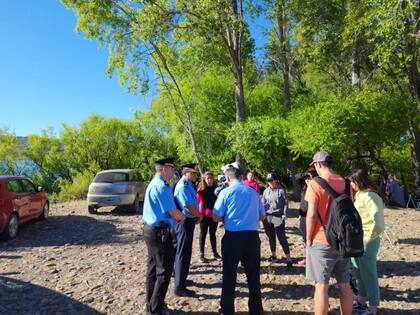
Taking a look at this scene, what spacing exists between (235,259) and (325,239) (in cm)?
111

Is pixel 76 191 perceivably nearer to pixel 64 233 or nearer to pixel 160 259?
pixel 64 233

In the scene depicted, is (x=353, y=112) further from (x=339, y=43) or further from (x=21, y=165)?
(x=21, y=165)

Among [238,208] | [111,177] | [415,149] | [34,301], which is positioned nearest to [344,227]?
[238,208]

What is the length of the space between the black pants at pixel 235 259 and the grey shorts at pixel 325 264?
71cm

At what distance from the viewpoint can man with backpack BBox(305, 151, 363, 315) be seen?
443 centimetres

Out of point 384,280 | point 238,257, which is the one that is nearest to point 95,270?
point 238,257

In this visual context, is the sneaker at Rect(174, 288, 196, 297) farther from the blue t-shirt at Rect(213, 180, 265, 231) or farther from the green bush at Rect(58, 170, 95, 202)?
the green bush at Rect(58, 170, 95, 202)

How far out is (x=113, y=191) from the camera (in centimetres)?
1482

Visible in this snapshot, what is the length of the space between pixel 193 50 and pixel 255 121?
415cm

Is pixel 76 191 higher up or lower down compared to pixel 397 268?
higher up

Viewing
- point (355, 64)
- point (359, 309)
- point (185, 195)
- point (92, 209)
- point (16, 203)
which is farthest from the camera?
point (355, 64)

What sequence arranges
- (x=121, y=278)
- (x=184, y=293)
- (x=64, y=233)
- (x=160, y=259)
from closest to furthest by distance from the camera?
(x=160, y=259), (x=184, y=293), (x=121, y=278), (x=64, y=233)

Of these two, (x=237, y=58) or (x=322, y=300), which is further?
(x=237, y=58)

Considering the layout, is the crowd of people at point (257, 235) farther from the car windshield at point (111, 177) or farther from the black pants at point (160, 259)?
the car windshield at point (111, 177)
